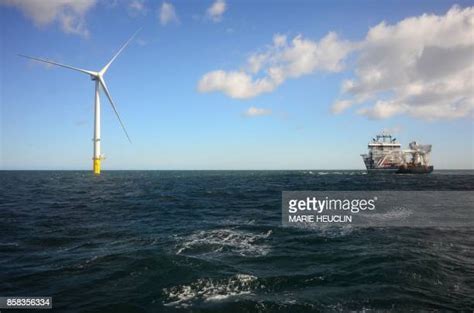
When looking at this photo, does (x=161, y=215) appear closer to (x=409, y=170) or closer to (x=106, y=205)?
(x=106, y=205)

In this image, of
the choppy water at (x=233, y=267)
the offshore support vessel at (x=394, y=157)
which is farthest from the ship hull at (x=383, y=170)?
the choppy water at (x=233, y=267)

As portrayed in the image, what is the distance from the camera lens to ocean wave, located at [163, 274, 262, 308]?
43.7 ft

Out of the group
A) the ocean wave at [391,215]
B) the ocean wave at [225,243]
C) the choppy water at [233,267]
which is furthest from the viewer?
the ocean wave at [391,215]

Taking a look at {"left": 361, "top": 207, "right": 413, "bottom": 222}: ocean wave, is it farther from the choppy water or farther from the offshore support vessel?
the offshore support vessel

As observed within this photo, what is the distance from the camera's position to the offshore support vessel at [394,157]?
466 ft

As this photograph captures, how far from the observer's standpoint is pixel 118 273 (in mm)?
16234

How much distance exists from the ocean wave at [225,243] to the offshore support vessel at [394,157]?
13076cm

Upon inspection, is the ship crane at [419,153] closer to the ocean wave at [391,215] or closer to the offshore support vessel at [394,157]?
the offshore support vessel at [394,157]

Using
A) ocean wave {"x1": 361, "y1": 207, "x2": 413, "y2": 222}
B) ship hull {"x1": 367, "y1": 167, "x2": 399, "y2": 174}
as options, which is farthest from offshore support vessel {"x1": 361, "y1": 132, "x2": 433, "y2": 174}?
ocean wave {"x1": 361, "y1": 207, "x2": 413, "y2": 222}

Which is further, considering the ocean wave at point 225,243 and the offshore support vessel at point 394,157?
the offshore support vessel at point 394,157

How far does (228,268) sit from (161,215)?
18560 mm

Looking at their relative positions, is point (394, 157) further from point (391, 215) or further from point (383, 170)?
point (391, 215)

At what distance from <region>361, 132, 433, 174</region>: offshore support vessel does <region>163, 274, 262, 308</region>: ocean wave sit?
457 feet

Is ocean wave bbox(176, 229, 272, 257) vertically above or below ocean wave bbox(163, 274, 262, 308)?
above
